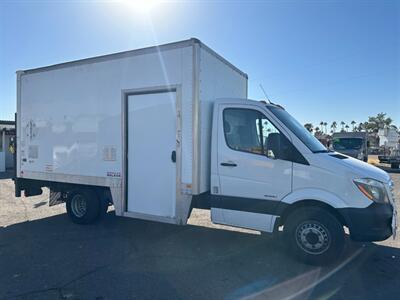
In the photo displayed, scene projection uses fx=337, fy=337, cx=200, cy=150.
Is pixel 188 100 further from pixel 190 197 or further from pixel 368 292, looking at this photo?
pixel 368 292

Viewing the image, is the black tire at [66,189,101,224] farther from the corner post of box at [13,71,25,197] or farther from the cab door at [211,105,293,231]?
the cab door at [211,105,293,231]

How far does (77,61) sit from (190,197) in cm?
376

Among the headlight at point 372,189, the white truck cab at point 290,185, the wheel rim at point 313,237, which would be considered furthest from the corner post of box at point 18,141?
the headlight at point 372,189

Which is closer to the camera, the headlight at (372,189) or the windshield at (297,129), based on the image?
the headlight at (372,189)

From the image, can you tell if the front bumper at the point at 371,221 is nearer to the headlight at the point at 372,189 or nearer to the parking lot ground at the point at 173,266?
the headlight at the point at 372,189

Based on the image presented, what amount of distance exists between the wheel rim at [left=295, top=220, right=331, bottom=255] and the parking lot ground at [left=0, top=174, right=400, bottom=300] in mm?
277

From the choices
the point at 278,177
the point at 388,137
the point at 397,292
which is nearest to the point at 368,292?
the point at 397,292

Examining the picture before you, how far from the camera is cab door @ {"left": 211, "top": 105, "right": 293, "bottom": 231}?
5.14 meters

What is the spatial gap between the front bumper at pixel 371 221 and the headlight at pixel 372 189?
85 millimetres

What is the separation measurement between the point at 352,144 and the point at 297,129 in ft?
57.7

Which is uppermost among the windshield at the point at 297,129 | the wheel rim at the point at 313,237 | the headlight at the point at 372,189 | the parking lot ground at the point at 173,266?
the windshield at the point at 297,129

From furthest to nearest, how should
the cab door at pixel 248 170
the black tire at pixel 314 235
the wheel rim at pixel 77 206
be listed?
the wheel rim at pixel 77 206 → the cab door at pixel 248 170 → the black tire at pixel 314 235

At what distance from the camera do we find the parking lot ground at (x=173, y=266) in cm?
415

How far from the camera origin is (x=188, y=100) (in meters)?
5.57
